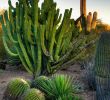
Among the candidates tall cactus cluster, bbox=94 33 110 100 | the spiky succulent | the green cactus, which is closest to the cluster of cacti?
the spiky succulent

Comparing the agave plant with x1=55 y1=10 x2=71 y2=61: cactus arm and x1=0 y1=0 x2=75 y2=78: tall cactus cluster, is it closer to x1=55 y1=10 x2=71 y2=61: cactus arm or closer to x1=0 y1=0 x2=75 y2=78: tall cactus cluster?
x1=0 y1=0 x2=75 y2=78: tall cactus cluster

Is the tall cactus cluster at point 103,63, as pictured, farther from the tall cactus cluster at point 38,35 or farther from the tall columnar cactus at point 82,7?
the tall columnar cactus at point 82,7

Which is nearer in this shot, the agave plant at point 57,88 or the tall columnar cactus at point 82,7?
the agave plant at point 57,88

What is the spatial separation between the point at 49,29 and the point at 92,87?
2306 mm

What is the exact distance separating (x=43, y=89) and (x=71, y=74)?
4.49 m

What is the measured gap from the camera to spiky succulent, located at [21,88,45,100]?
27.6 ft

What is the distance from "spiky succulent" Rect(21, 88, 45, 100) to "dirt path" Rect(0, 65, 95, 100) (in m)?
1.41

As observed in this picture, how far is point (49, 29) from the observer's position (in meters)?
11.9

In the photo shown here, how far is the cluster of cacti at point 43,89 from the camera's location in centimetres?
848

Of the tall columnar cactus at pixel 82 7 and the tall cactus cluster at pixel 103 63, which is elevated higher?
the tall columnar cactus at pixel 82 7

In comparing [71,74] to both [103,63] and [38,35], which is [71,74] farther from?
[103,63]

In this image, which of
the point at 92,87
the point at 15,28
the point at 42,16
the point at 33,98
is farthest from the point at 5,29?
the point at 33,98

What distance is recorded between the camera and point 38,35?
11.4 meters

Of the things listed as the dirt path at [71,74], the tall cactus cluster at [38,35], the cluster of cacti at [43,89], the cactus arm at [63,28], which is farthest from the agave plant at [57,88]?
the cactus arm at [63,28]
